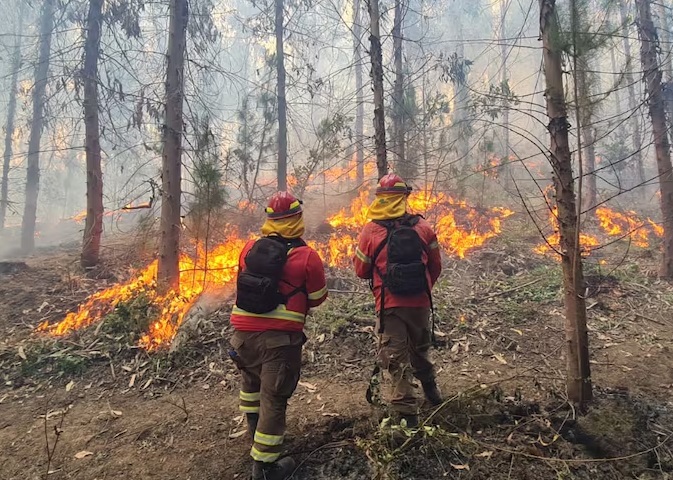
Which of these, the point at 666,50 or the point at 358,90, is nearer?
the point at 358,90

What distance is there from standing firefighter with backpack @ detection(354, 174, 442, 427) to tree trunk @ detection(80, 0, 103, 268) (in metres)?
8.34

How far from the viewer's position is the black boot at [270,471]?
127 inches

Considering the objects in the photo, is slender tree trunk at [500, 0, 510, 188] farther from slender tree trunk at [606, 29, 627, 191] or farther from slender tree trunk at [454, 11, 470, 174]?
slender tree trunk at [606, 29, 627, 191]

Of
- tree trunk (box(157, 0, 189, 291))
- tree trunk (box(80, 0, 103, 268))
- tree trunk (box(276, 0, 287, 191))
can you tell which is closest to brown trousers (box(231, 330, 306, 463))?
tree trunk (box(157, 0, 189, 291))

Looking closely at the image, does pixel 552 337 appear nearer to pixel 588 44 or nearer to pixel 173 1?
pixel 588 44

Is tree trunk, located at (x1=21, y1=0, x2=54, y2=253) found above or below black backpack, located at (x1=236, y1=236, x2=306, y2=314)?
above

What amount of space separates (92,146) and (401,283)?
9.64m

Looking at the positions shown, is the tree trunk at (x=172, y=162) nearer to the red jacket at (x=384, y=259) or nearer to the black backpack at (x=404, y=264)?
the red jacket at (x=384, y=259)

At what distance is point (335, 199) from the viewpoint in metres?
17.2

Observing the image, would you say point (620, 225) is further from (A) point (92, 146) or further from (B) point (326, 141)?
(A) point (92, 146)

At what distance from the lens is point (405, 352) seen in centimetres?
388

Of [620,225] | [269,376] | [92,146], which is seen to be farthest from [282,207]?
[620,225]

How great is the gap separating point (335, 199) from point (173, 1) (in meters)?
10.5

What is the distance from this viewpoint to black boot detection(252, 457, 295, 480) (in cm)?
324
